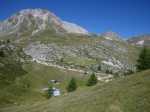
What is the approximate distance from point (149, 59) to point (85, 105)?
1837 inches

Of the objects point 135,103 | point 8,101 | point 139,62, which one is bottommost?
point 8,101

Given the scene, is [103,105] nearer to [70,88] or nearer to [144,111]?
[144,111]

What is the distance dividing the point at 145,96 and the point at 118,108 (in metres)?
4.35

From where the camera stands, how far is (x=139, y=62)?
249 feet

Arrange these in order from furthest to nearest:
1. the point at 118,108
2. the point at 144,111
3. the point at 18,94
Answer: the point at 18,94, the point at 118,108, the point at 144,111

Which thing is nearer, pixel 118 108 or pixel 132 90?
pixel 118 108

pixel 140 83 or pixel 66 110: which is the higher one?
pixel 140 83

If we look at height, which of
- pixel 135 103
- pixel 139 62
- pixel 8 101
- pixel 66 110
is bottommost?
pixel 8 101

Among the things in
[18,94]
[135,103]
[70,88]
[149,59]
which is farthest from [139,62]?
[18,94]

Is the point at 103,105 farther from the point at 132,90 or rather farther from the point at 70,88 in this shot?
the point at 70,88

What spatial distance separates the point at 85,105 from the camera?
Result: 3422 cm

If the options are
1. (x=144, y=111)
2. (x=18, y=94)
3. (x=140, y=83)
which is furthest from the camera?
(x=18, y=94)

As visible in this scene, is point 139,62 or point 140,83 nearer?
point 140,83

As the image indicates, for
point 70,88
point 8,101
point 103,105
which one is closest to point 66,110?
point 103,105
